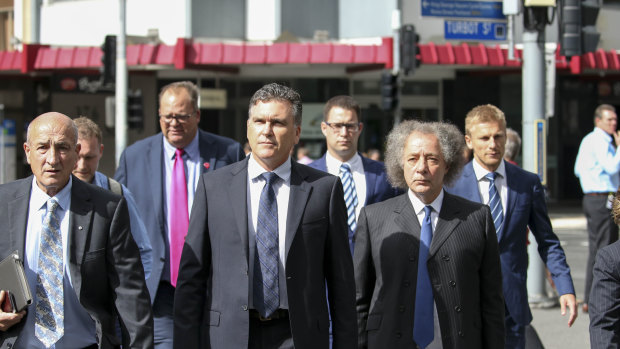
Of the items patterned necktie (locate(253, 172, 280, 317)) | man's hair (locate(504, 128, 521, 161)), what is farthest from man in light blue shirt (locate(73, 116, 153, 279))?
man's hair (locate(504, 128, 521, 161))

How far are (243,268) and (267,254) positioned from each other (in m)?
0.13

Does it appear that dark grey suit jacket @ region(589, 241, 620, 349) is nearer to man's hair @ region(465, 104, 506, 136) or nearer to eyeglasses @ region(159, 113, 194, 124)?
man's hair @ region(465, 104, 506, 136)

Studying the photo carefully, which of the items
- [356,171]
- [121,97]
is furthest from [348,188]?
[121,97]

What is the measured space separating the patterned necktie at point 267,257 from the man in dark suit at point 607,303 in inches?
56.0

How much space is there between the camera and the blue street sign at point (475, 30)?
1175 centimetres

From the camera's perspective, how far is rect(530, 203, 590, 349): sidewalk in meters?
8.78

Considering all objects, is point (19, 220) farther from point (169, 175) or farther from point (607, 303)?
point (607, 303)

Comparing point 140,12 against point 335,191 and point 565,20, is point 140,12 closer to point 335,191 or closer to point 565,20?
point 565,20

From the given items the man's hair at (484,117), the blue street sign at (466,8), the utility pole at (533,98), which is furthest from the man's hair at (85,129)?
the blue street sign at (466,8)

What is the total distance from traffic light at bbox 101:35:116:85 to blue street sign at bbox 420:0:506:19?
908cm

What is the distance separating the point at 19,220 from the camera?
3891mm

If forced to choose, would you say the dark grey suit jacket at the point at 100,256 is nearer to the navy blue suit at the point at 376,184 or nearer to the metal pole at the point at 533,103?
the navy blue suit at the point at 376,184

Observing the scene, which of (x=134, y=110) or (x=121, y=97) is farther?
(x=134, y=110)

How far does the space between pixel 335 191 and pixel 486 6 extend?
821 centimetres
